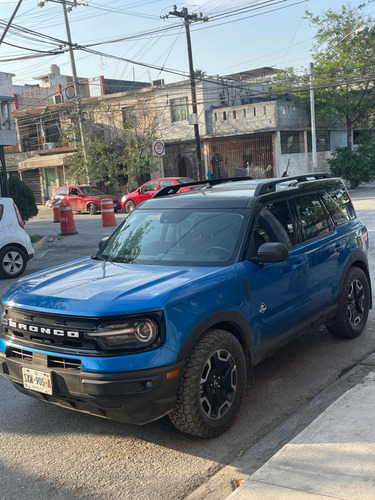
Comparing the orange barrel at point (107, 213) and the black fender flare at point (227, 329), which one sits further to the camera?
the orange barrel at point (107, 213)

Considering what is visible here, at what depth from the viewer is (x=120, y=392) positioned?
350 cm

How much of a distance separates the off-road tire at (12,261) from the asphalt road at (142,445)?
5.76 metres

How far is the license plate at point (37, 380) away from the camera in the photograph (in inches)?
147

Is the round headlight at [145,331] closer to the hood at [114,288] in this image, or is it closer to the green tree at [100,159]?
the hood at [114,288]

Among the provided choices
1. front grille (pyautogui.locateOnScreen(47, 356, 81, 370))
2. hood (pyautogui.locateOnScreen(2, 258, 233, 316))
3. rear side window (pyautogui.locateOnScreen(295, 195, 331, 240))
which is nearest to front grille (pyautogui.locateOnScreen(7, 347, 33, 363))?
front grille (pyautogui.locateOnScreen(47, 356, 81, 370))

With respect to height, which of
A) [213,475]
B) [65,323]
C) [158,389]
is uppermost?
[65,323]

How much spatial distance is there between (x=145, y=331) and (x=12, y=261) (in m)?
8.01

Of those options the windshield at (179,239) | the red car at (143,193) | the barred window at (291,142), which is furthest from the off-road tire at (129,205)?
the windshield at (179,239)

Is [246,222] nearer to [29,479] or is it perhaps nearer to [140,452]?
[140,452]

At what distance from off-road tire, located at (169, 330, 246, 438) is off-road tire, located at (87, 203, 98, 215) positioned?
23.3 m

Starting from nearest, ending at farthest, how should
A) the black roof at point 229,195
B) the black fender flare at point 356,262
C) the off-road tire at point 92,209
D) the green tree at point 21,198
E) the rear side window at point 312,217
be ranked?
the black roof at point 229,195 → the rear side window at point 312,217 → the black fender flare at point 356,262 → the green tree at point 21,198 → the off-road tire at point 92,209

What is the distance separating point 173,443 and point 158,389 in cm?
67

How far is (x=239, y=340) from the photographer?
4.34 metres

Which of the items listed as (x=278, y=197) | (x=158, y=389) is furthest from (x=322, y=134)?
(x=158, y=389)
